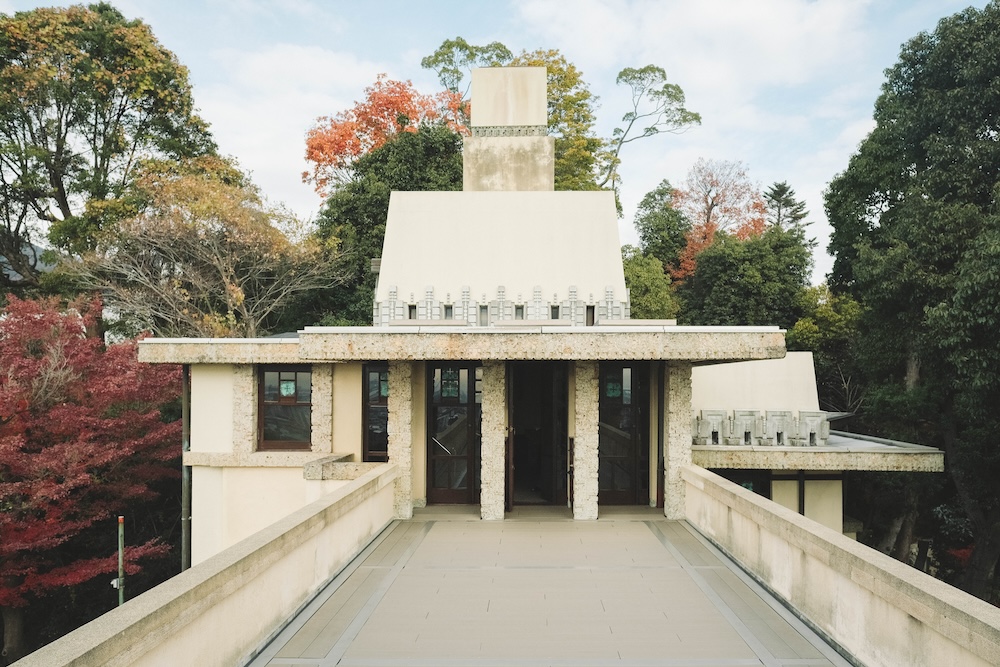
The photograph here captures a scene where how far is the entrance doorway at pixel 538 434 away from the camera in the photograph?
10930 millimetres

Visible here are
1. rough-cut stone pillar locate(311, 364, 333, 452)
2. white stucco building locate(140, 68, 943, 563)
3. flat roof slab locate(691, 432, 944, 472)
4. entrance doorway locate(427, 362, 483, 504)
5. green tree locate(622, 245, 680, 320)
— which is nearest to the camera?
white stucco building locate(140, 68, 943, 563)

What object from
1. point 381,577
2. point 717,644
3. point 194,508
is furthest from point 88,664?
point 194,508

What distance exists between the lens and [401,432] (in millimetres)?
10023

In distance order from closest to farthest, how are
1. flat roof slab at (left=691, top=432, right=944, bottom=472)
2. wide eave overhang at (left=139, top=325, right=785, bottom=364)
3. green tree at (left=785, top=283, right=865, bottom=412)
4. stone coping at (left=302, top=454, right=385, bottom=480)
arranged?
wide eave overhang at (left=139, top=325, right=785, bottom=364) < stone coping at (left=302, top=454, right=385, bottom=480) < flat roof slab at (left=691, top=432, right=944, bottom=472) < green tree at (left=785, top=283, right=865, bottom=412)

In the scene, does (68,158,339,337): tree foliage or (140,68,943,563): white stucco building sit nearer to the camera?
(140,68,943,563): white stucco building

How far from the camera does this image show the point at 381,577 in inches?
276

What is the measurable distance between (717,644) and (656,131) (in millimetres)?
33281

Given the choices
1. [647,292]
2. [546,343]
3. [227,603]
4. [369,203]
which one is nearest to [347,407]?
[546,343]

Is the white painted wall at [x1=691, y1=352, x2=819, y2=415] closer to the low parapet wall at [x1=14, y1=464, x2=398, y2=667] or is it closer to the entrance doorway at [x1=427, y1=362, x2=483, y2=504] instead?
the entrance doorway at [x1=427, y1=362, x2=483, y2=504]

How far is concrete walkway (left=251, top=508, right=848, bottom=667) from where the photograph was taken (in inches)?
201

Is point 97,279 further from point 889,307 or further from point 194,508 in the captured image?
point 889,307

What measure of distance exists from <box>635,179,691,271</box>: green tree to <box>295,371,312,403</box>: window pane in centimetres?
2373

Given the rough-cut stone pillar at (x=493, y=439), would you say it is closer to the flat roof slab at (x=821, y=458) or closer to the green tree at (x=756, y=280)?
the flat roof slab at (x=821, y=458)

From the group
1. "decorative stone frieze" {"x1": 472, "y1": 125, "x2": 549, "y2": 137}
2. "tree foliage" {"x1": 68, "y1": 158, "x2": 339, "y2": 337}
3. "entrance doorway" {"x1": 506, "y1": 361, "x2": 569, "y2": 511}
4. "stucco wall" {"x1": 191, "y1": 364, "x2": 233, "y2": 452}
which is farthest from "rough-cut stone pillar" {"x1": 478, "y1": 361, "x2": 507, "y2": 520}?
"tree foliage" {"x1": 68, "y1": 158, "x2": 339, "y2": 337}
